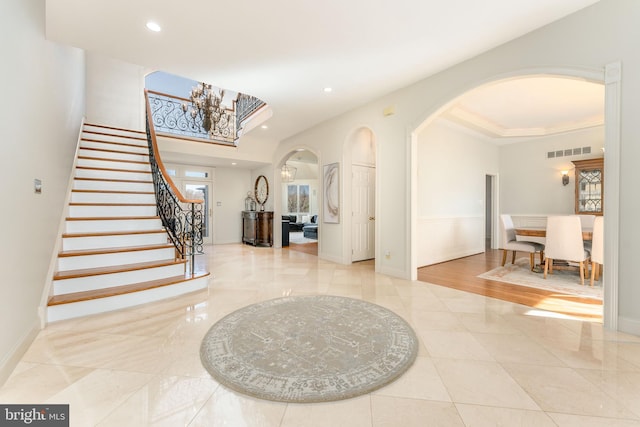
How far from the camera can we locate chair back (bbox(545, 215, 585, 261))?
12.6 ft

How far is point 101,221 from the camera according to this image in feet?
11.9

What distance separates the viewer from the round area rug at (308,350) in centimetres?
161

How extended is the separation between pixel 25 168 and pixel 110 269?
139 cm

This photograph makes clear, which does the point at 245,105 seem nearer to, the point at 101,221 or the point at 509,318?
the point at 101,221

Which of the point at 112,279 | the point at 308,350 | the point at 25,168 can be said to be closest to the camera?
the point at 308,350

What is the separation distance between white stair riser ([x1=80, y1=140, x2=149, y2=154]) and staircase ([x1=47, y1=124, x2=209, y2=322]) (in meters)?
A: 0.02

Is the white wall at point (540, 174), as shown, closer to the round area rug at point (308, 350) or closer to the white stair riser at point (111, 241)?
the round area rug at point (308, 350)

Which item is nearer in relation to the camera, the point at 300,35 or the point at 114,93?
the point at 300,35

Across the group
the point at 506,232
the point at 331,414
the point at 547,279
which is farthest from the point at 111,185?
the point at 547,279

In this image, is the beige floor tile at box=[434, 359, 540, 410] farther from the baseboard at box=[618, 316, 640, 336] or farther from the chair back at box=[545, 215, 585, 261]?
the chair back at box=[545, 215, 585, 261]

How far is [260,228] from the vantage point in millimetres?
7910

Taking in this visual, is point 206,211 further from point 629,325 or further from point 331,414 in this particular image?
point 629,325

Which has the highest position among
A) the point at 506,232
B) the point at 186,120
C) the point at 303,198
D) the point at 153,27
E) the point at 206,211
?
the point at 186,120

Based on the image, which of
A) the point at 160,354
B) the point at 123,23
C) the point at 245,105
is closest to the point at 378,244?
the point at 160,354
